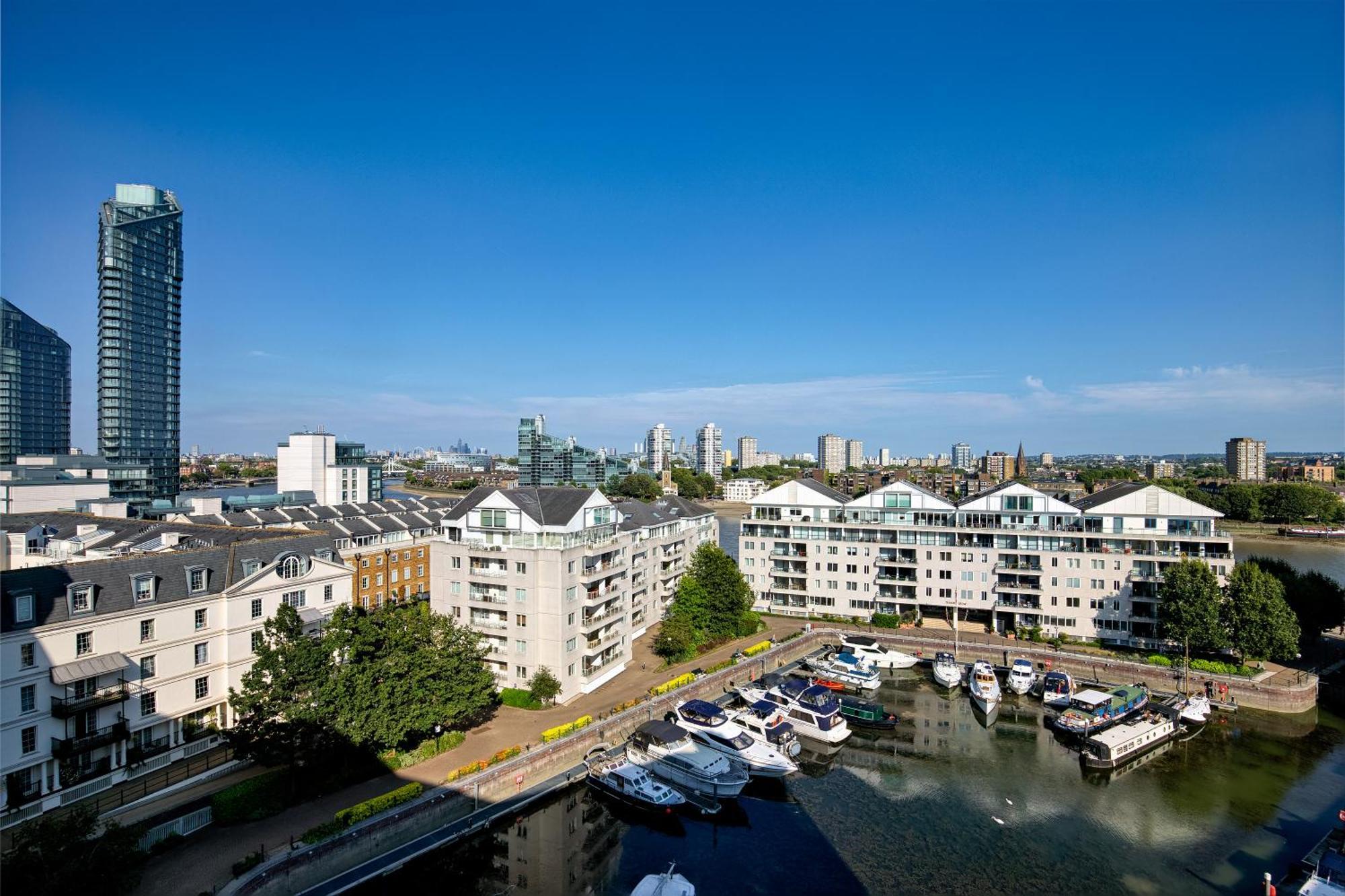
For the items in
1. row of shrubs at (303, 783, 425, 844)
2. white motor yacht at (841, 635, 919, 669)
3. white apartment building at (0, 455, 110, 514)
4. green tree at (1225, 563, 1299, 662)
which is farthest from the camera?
white apartment building at (0, 455, 110, 514)

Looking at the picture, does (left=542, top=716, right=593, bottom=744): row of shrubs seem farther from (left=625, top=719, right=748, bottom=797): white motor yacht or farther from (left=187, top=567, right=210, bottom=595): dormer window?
(left=187, top=567, right=210, bottom=595): dormer window

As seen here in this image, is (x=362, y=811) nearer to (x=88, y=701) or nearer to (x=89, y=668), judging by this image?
(x=88, y=701)

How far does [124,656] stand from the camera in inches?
1174

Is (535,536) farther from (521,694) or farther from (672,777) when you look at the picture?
(672,777)

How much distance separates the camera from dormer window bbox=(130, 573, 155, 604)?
101ft

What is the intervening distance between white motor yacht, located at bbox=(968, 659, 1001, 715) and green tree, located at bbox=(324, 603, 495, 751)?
31.2 m

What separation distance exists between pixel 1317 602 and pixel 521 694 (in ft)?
188

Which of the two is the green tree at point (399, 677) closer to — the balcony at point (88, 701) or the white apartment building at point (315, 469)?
the balcony at point (88, 701)

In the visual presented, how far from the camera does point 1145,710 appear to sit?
4119 centimetres

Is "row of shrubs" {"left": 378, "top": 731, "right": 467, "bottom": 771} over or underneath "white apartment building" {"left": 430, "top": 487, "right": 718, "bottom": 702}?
underneath

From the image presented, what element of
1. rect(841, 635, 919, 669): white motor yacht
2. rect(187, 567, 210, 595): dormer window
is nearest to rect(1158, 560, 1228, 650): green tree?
rect(841, 635, 919, 669): white motor yacht

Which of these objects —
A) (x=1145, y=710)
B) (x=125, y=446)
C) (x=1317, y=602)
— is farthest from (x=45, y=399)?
(x=1317, y=602)

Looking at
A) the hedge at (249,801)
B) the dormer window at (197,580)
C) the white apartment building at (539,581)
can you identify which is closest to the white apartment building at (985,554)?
the white apartment building at (539,581)

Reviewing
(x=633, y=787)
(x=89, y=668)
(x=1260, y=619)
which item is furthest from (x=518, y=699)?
(x=1260, y=619)
